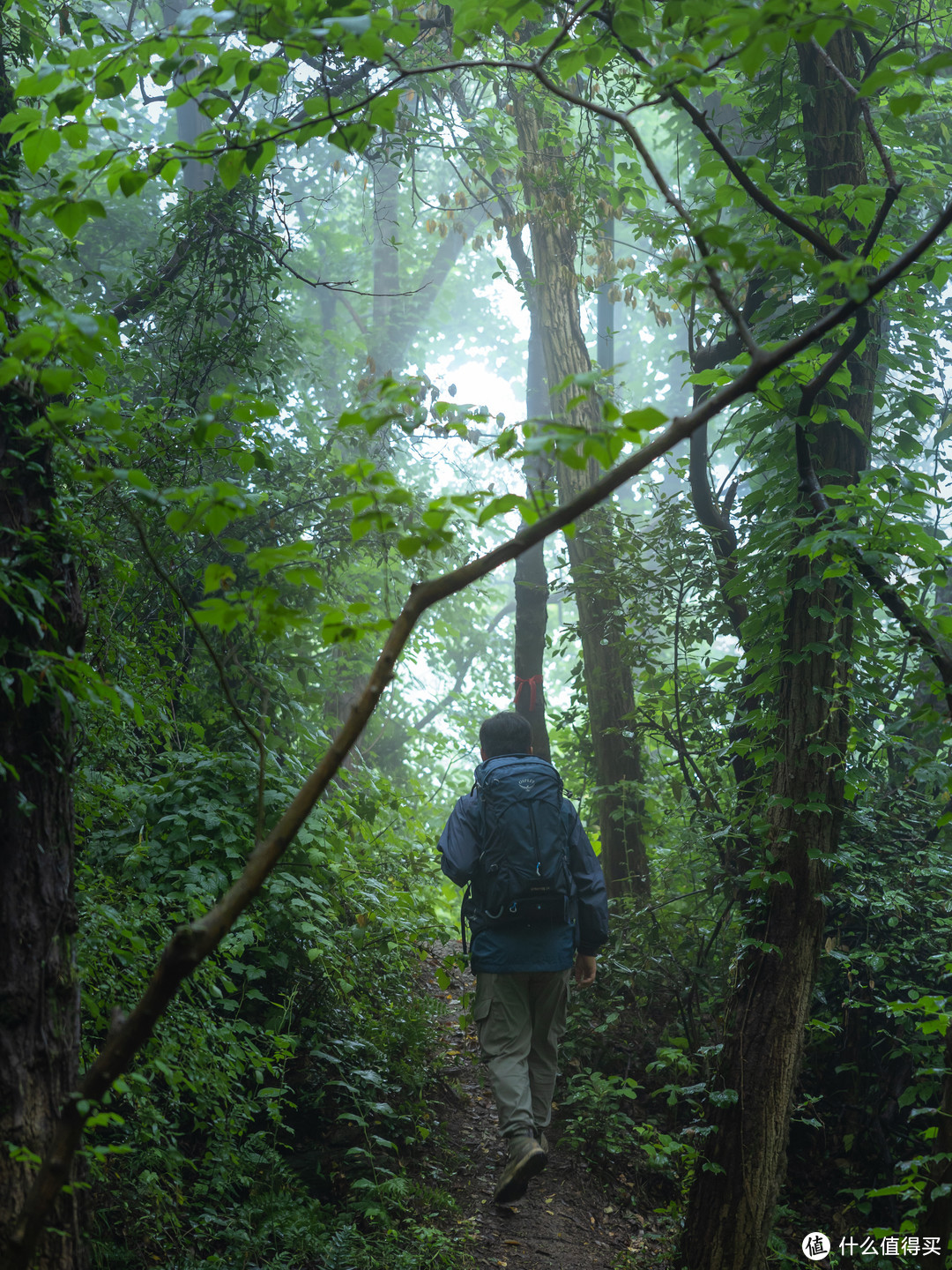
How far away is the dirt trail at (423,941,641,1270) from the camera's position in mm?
3877

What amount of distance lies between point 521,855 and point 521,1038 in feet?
3.05

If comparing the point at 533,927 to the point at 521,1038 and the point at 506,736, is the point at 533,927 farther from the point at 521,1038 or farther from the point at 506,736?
the point at 506,736

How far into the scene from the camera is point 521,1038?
432cm

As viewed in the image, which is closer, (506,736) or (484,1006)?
(484,1006)

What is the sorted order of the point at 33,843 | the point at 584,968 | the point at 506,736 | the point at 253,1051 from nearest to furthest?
1. the point at 33,843
2. the point at 253,1051
3. the point at 584,968
4. the point at 506,736

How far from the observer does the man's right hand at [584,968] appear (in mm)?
4641

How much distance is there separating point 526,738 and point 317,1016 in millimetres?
1799

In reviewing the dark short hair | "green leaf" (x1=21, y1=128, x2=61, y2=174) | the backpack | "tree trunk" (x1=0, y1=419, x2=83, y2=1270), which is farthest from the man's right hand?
"green leaf" (x1=21, y1=128, x2=61, y2=174)

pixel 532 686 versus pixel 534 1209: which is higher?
pixel 532 686

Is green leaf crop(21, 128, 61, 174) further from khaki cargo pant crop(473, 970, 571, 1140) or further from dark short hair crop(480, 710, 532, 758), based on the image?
khaki cargo pant crop(473, 970, 571, 1140)

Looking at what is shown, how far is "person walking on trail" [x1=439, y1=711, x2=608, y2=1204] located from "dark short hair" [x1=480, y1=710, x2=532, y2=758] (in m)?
0.23

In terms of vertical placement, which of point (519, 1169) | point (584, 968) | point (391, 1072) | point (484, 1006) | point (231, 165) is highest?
point (231, 165)

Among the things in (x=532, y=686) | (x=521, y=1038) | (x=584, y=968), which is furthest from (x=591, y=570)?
(x=521, y=1038)

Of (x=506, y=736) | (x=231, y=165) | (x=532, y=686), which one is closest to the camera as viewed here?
(x=231, y=165)
